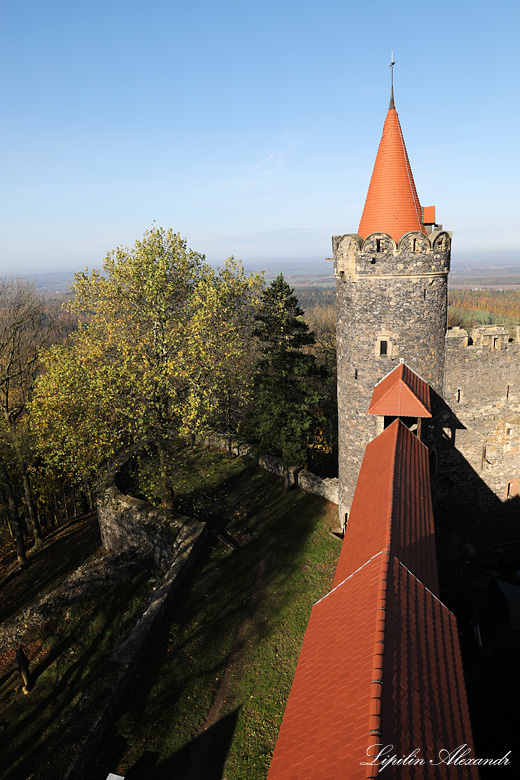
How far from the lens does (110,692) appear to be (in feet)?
33.5

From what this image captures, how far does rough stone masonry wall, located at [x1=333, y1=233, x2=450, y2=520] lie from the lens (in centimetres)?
1332

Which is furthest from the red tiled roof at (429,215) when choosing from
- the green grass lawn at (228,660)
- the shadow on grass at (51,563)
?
the shadow on grass at (51,563)

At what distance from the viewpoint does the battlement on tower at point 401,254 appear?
43.1 ft

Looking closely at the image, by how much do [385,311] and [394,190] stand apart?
3.91 metres

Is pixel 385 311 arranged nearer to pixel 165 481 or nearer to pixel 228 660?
pixel 165 481

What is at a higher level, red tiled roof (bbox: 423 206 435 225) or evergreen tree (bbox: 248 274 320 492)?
red tiled roof (bbox: 423 206 435 225)

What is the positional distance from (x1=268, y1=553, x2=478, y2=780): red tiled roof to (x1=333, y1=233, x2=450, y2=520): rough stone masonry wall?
837 centimetres

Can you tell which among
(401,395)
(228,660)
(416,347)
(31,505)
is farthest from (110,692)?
(31,505)

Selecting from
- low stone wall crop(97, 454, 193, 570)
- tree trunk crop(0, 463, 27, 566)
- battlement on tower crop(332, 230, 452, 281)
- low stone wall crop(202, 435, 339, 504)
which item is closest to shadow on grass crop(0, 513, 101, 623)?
tree trunk crop(0, 463, 27, 566)

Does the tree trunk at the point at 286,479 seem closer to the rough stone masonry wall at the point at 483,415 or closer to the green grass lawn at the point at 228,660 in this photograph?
the green grass lawn at the point at 228,660

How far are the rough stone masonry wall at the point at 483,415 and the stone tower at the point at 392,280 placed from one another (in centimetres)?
135

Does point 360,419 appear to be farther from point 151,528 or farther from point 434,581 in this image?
point 151,528

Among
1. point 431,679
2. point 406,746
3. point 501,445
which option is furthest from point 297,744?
point 501,445

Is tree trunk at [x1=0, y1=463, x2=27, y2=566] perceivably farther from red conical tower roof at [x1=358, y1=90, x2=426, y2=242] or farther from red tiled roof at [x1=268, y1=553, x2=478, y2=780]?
red conical tower roof at [x1=358, y1=90, x2=426, y2=242]
